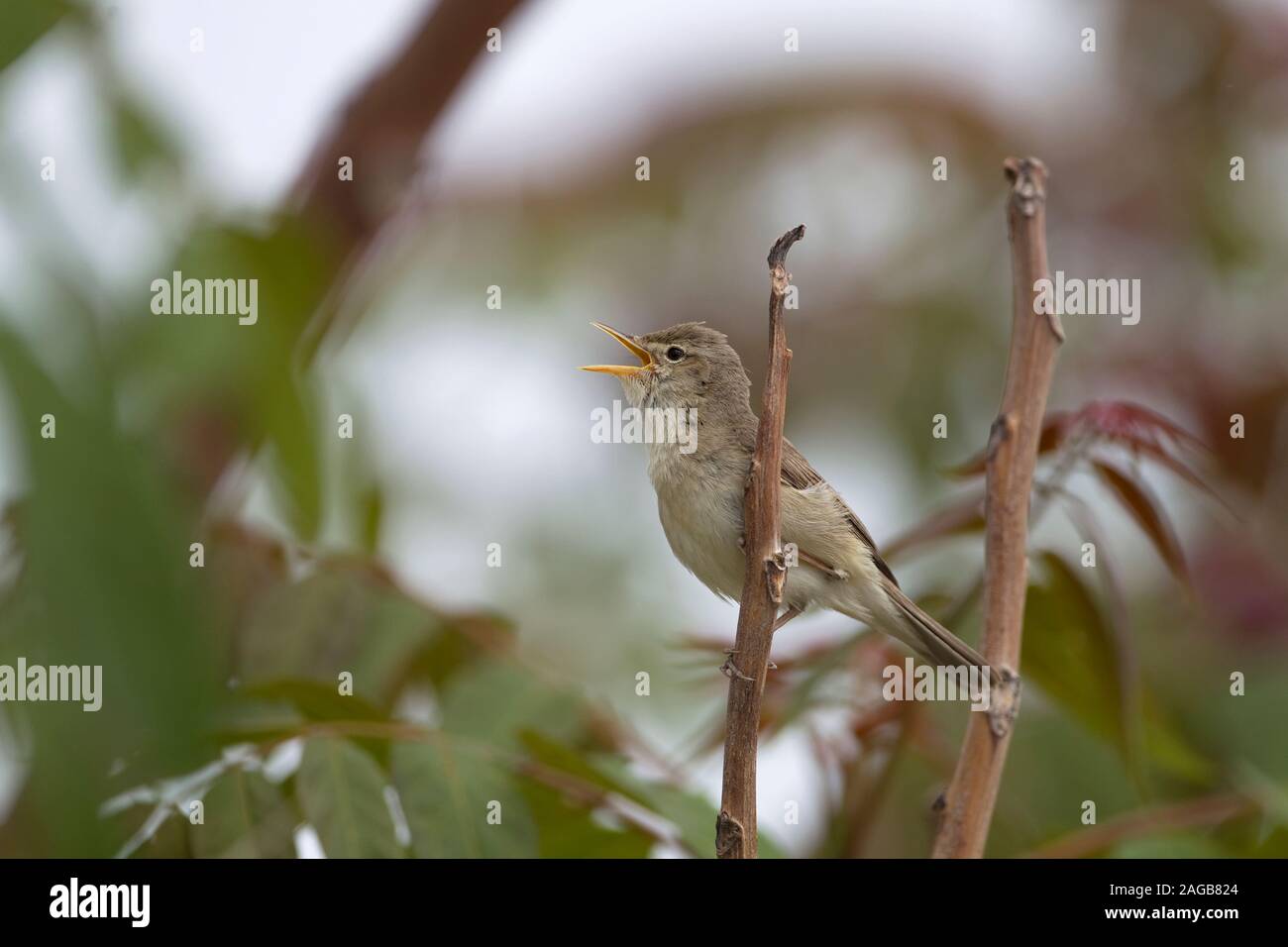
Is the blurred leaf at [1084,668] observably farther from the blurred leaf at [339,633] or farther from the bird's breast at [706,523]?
the blurred leaf at [339,633]

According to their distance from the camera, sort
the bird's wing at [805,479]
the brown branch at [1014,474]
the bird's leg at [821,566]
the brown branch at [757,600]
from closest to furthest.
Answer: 1. the brown branch at [757,600]
2. the brown branch at [1014,474]
3. the bird's leg at [821,566]
4. the bird's wing at [805,479]

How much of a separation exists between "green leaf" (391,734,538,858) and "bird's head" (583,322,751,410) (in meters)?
1.23

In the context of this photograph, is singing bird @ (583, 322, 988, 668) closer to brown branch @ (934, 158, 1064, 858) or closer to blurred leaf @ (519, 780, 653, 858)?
blurred leaf @ (519, 780, 653, 858)

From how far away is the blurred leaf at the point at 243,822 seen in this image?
247 centimetres

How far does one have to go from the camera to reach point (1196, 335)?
5.17 m

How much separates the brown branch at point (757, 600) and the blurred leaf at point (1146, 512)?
3.49 ft

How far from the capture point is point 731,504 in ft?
10.5

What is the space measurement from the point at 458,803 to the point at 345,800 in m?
0.23

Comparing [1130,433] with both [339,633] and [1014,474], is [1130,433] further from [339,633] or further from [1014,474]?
[339,633]

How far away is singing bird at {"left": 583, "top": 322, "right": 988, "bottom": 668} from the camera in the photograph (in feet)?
10.6

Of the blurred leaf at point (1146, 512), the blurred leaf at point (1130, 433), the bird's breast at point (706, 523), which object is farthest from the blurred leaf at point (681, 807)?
the blurred leaf at point (1146, 512)

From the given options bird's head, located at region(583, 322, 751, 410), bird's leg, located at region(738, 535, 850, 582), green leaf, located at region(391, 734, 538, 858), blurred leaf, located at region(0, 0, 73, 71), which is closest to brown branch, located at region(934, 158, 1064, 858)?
green leaf, located at region(391, 734, 538, 858)

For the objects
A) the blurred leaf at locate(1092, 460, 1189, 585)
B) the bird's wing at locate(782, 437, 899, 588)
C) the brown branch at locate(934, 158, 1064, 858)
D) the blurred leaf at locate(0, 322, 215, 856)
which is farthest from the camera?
the bird's wing at locate(782, 437, 899, 588)
